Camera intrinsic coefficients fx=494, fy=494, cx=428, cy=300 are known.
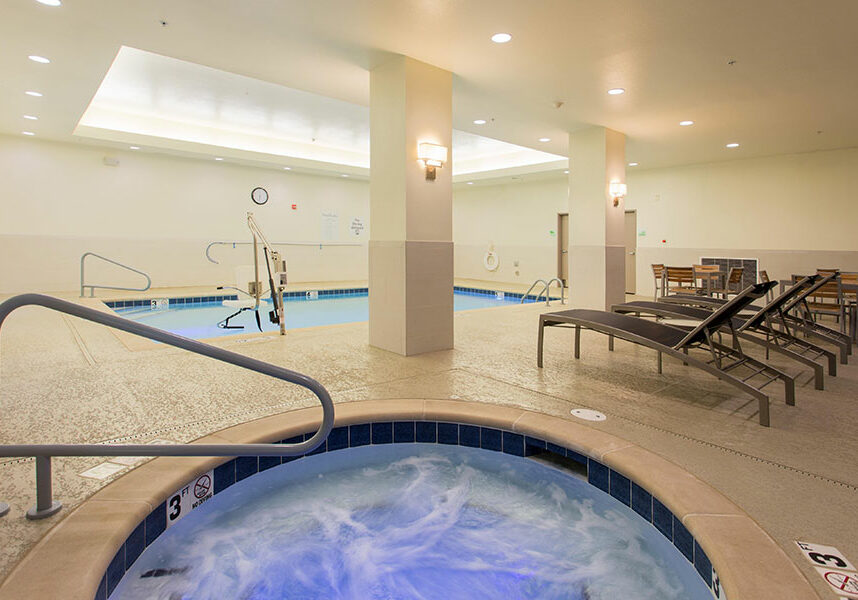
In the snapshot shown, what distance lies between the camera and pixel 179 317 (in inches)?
307

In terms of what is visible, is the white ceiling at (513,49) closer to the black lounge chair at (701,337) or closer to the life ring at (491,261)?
the black lounge chair at (701,337)

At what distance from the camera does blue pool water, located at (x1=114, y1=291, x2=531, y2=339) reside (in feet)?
22.8

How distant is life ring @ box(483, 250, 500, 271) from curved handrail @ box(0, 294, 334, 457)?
11.5 meters

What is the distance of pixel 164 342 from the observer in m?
1.60

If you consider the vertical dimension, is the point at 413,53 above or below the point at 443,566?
above

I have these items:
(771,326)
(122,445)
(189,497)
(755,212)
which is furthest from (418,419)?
(755,212)

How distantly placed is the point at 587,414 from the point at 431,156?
2.58 metres

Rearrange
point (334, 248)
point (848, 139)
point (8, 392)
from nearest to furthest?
1. point (8, 392)
2. point (848, 139)
3. point (334, 248)

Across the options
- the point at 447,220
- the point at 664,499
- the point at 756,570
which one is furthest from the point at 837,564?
the point at 447,220

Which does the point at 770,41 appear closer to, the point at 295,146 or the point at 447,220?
the point at 447,220

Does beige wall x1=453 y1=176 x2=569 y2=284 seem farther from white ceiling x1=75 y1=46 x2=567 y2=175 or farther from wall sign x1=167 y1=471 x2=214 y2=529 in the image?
wall sign x1=167 y1=471 x2=214 y2=529

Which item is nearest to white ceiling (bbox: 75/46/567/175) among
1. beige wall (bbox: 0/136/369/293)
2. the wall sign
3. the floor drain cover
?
beige wall (bbox: 0/136/369/293)

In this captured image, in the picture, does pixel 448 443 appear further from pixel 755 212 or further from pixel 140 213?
pixel 140 213

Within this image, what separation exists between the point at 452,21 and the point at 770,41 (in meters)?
2.49
